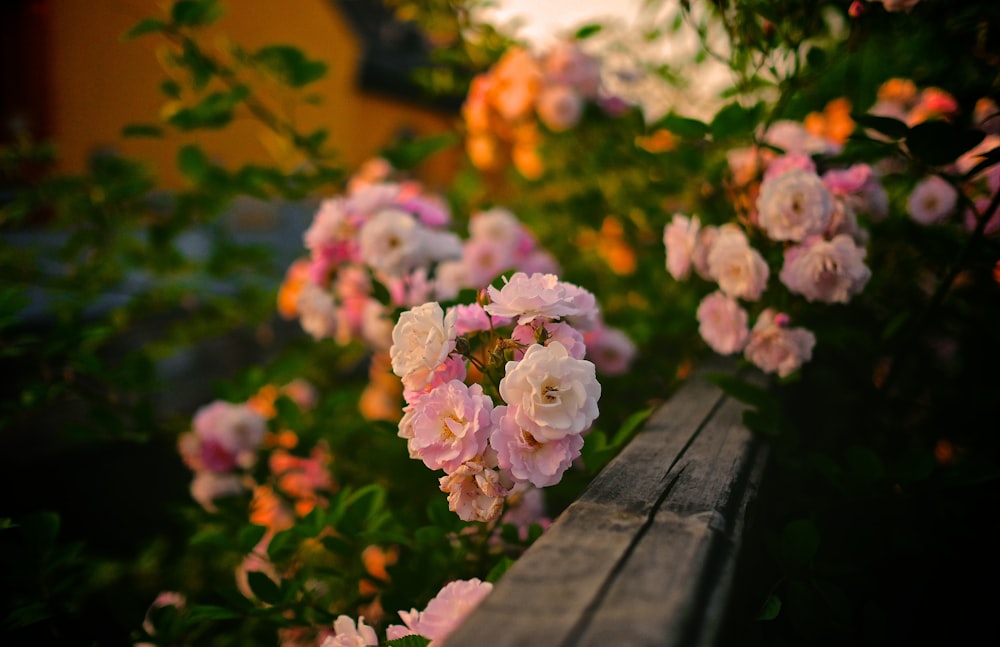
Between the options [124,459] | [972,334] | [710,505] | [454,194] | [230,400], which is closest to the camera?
[710,505]

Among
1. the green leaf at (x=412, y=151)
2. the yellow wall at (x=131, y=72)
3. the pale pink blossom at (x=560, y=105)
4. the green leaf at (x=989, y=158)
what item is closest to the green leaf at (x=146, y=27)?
the green leaf at (x=412, y=151)

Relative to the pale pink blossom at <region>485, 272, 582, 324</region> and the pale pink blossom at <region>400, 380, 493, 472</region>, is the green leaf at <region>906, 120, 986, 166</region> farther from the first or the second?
the pale pink blossom at <region>400, 380, 493, 472</region>

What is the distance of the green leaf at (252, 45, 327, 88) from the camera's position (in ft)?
4.80

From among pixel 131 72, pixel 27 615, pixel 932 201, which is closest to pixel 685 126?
pixel 932 201

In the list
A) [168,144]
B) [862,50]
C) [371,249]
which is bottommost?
[168,144]

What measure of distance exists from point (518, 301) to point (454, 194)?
123cm

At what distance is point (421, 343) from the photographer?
0.73 m

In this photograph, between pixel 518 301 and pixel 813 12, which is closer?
pixel 518 301

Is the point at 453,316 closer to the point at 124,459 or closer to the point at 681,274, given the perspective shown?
the point at 681,274

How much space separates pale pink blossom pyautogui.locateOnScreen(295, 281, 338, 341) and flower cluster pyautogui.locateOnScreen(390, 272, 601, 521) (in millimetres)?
781

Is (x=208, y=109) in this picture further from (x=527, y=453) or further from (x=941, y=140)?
(x=941, y=140)

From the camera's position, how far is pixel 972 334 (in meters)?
1.49

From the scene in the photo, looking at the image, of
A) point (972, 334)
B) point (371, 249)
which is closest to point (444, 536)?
point (371, 249)

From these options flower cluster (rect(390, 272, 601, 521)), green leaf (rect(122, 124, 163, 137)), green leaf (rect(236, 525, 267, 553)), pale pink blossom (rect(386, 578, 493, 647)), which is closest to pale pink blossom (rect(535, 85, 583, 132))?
green leaf (rect(122, 124, 163, 137))
